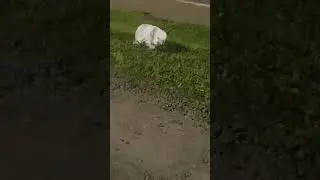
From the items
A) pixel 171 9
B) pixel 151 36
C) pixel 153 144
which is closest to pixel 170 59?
pixel 151 36

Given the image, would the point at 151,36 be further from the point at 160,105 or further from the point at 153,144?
the point at 153,144

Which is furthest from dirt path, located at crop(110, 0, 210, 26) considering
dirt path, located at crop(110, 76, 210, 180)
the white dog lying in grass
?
dirt path, located at crop(110, 76, 210, 180)

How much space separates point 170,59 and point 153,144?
1.82 m

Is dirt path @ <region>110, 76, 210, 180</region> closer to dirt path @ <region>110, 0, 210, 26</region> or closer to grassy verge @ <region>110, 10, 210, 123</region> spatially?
grassy verge @ <region>110, 10, 210, 123</region>

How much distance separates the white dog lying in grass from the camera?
594cm

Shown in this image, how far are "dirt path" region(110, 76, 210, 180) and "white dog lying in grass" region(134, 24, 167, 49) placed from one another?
4.80ft

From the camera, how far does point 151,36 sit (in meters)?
6.00

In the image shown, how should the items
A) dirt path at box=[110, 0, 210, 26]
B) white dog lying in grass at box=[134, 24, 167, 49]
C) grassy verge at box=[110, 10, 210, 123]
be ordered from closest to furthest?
1. grassy verge at box=[110, 10, 210, 123]
2. white dog lying in grass at box=[134, 24, 167, 49]
3. dirt path at box=[110, 0, 210, 26]
